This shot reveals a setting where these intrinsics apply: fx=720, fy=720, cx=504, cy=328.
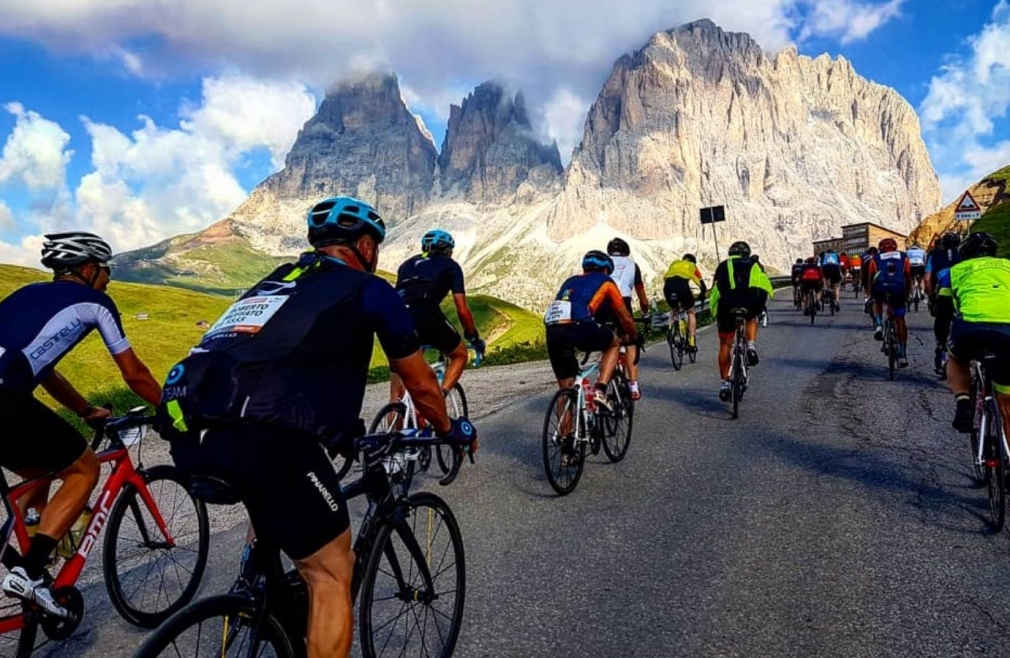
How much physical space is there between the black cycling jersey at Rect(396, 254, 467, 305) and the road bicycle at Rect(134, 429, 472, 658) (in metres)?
4.09

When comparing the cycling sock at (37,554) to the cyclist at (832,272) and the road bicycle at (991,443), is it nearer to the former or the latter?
the road bicycle at (991,443)

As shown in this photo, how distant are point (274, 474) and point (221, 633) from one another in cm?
60

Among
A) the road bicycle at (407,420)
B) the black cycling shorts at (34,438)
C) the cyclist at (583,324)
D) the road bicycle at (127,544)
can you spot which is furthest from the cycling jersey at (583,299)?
the black cycling shorts at (34,438)

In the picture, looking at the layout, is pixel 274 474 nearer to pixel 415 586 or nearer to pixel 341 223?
pixel 341 223

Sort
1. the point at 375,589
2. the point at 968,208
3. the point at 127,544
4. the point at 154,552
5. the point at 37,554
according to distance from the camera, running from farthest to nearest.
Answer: the point at 968,208
the point at 154,552
the point at 127,544
the point at 37,554
the point at 375,589

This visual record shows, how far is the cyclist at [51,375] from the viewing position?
405 cm

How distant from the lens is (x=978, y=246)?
709 cm

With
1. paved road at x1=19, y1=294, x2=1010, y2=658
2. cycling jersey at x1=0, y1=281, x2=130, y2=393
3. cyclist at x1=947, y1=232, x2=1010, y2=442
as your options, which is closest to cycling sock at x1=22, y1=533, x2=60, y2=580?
paved road at x1=19, y1=294, x2=1010, y2=658

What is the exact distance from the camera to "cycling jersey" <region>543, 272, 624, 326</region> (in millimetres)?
7754

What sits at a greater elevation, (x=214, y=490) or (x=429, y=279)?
(x=429, y=279)

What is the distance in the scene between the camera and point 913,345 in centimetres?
1662

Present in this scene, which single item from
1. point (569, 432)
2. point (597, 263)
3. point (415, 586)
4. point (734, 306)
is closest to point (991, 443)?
point (569, 432)

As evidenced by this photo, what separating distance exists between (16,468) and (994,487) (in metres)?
7.11

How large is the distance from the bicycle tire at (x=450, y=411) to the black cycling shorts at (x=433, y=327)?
577 mm
